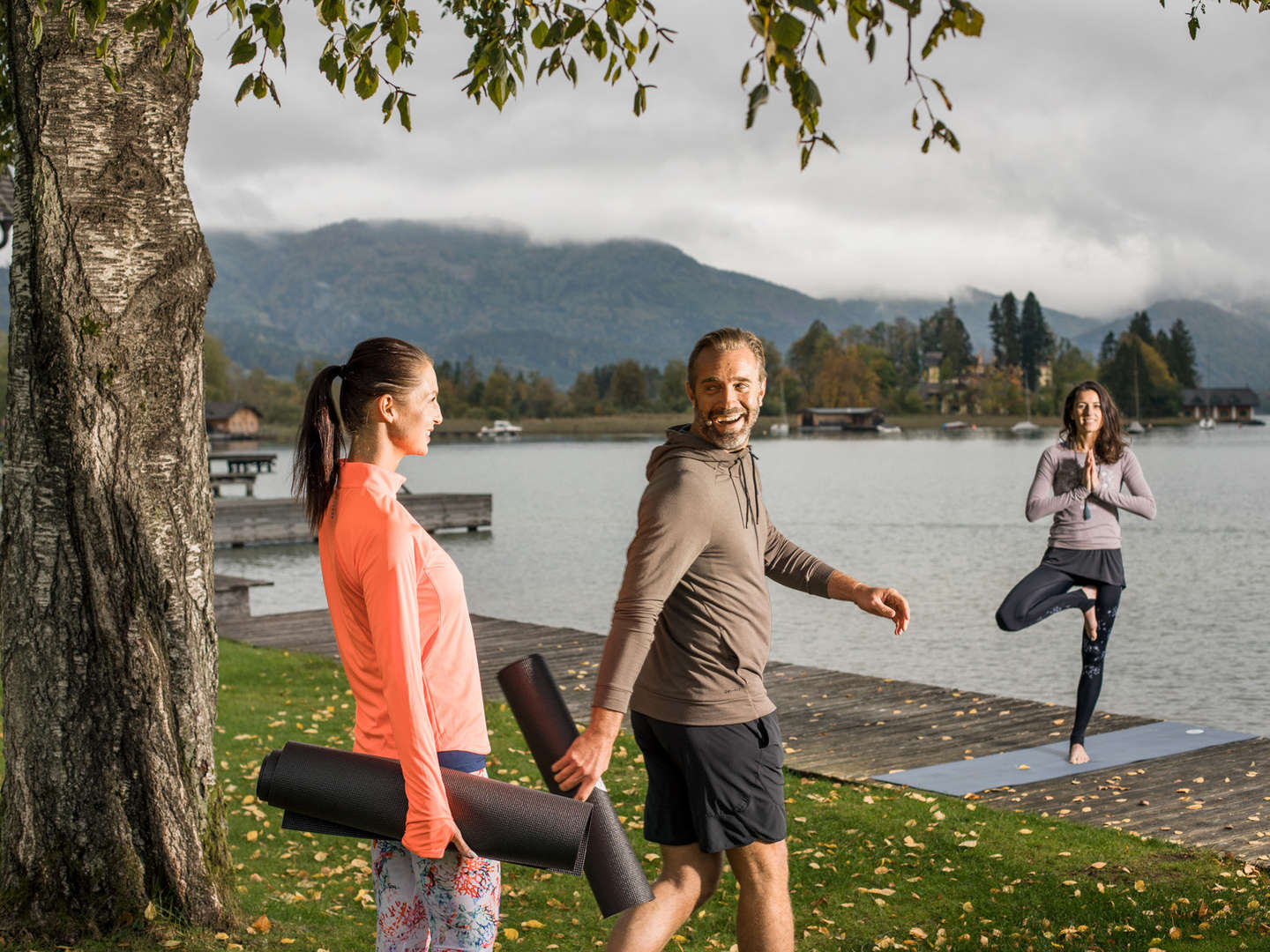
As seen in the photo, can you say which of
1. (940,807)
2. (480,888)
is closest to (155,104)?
(480,888)

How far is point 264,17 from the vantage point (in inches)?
150

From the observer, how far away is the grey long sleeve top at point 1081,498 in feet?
24.7

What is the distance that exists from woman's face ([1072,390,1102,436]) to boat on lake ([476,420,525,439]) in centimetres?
15813

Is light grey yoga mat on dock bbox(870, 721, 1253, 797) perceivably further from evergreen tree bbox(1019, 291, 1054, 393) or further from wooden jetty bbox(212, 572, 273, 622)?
evergreen tree bbox(1019, 291, 1054, 393)

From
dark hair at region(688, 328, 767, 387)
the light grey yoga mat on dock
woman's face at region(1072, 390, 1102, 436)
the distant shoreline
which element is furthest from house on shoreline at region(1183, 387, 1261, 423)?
dark hair at region(688, 328, 767, 387)

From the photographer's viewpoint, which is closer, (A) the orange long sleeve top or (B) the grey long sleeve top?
(A) the orange long sleeve top

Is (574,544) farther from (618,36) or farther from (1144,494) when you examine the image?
(618,36)

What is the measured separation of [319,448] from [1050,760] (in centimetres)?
599

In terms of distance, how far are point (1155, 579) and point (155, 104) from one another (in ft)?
84.1

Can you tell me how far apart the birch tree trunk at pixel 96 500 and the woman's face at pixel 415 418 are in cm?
186

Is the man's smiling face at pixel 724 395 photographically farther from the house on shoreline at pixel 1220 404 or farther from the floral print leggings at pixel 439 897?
the house on shoreline at pixel 1220 404

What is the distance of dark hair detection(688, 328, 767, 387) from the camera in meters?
3.45

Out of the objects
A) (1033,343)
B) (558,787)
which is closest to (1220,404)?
(1033,343)

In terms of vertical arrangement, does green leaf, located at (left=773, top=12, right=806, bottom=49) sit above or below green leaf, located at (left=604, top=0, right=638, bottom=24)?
below
